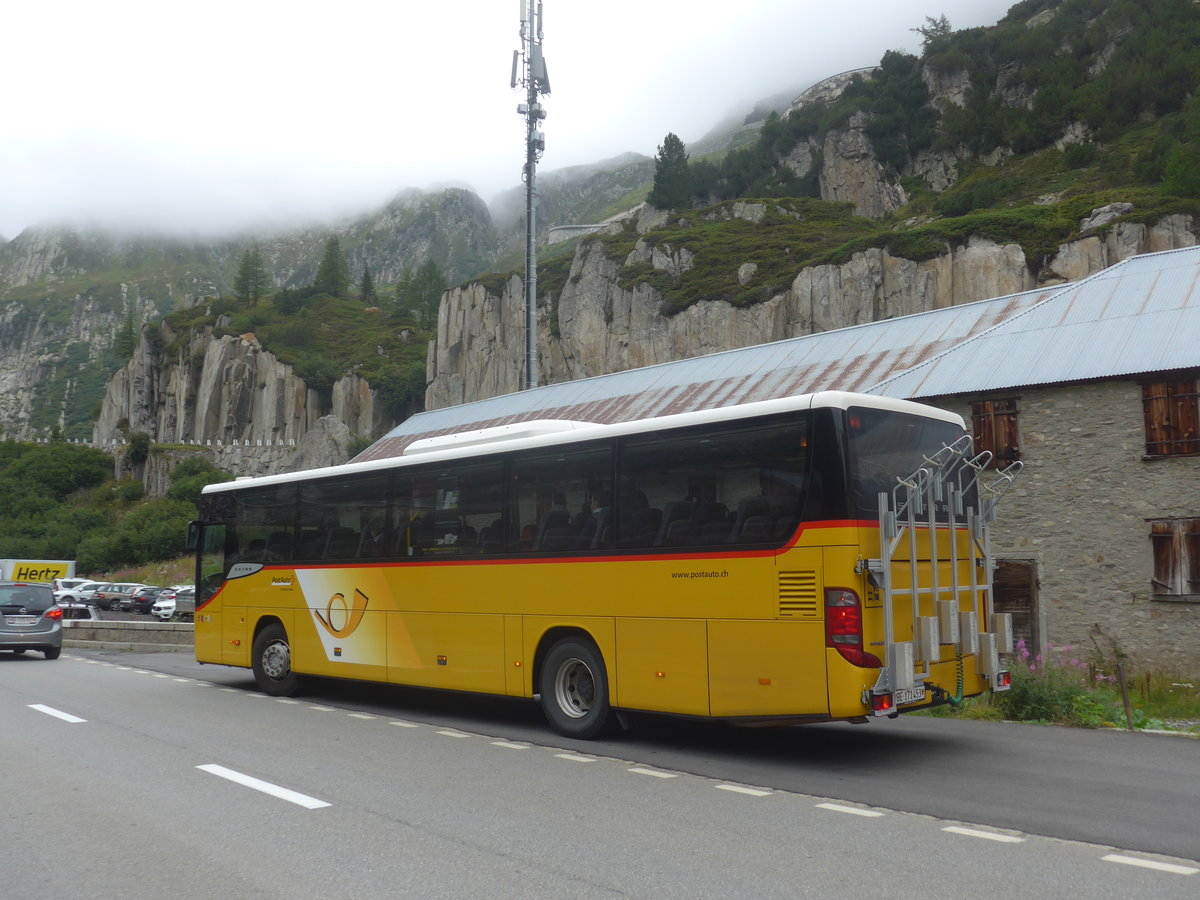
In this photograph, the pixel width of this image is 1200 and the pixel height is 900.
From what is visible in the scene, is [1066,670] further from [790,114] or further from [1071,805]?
[790,114]

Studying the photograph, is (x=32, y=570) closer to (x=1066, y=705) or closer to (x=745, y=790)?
(x=1066, y=705)

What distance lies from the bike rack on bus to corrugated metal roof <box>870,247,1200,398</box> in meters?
11.0

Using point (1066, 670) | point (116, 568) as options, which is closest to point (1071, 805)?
point (1066, 670)

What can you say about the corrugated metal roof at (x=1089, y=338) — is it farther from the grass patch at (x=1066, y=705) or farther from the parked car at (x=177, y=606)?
the parked car at (x=177, y=606)

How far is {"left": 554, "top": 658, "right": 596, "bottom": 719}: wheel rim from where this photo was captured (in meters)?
10.1

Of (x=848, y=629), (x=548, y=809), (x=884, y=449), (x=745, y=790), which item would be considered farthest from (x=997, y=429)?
(x=548, y=809)

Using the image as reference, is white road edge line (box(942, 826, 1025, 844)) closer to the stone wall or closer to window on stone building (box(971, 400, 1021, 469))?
the stone wall

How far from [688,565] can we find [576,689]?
7.35ft

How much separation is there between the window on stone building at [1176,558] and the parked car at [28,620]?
74.8 feet

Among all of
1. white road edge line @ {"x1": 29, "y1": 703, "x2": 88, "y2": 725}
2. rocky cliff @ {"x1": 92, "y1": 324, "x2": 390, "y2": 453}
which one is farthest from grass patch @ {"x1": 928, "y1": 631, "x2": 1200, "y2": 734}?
rocky cliff @ {"x1": 92, "y1": 324, "x2": 390, "y2": 453}

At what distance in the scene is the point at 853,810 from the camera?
21.9ft

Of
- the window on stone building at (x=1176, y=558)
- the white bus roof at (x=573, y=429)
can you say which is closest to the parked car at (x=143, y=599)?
the white bus roof at (x=573, y=429)

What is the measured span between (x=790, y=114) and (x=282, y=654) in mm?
111000

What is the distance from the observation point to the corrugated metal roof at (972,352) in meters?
19.3
